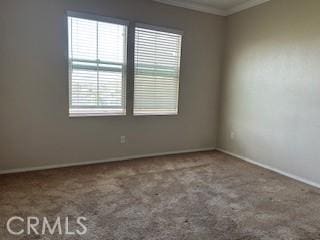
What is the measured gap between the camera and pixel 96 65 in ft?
11.9

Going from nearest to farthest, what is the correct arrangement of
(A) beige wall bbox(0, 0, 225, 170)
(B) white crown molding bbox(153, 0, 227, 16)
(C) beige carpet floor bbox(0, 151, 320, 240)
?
(C) beige carpet floor bbox(0, 151, 320, 240) → (A) beige wall bbox(0, 0, 225, 170) → (B) white crown molding bbox(153, 0, 227, 16)

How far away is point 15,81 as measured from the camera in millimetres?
3201

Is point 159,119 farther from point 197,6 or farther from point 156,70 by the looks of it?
point 197,6

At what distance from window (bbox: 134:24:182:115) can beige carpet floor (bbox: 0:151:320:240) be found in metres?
1.07

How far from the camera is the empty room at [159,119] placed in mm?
2334

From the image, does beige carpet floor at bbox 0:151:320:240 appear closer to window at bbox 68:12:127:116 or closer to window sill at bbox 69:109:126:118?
window sill at bbox 69:109:126:118

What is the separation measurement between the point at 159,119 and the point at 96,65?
1392 mm

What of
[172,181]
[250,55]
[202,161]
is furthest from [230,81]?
[172,181]

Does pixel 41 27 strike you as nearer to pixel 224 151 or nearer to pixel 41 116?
pixel 41 116

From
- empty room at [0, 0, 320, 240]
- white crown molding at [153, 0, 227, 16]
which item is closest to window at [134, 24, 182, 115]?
empty room at [0, 0, 320, 240]

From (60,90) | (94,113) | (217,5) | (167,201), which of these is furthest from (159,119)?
(217,5)

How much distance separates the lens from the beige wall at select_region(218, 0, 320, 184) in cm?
323

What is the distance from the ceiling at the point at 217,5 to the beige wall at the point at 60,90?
108mm

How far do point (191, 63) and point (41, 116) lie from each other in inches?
104
